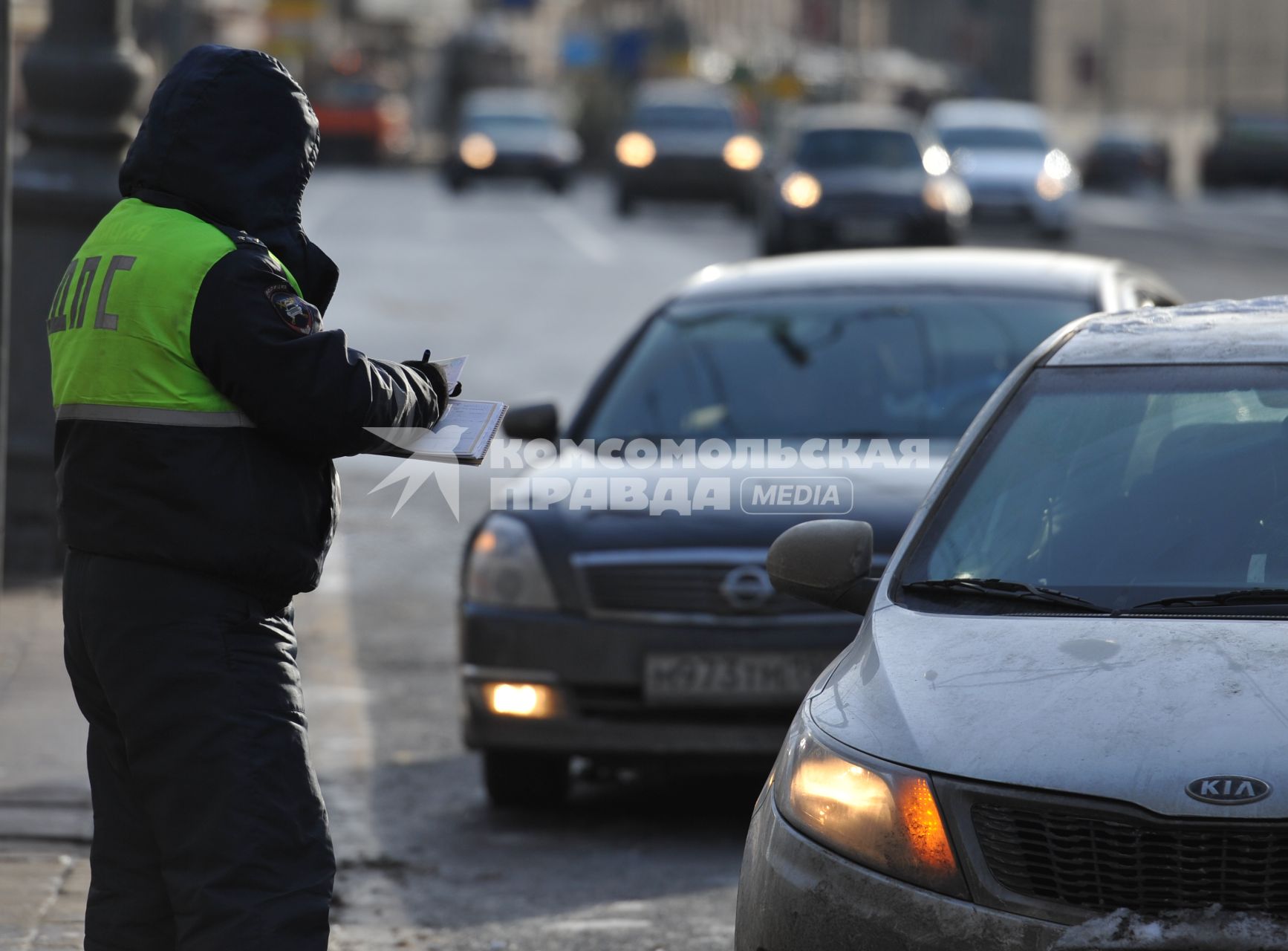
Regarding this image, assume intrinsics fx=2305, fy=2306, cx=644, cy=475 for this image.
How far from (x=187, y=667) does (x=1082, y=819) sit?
1372mm

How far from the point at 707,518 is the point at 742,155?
3181cm

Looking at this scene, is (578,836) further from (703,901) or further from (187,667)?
(187,667)

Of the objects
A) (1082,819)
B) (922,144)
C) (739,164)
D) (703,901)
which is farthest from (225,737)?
(739,164)

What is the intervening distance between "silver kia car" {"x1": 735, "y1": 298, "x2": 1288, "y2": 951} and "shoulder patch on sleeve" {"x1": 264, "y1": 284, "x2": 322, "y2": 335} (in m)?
1.05

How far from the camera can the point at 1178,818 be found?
3.27 meters

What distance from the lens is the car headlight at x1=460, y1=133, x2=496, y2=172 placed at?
4362 centimetres

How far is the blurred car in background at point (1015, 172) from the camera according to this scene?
104 feet

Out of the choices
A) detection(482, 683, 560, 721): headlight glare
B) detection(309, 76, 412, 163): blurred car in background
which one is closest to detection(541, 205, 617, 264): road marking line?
detection(309, 76, 412, 163): blurred car in background

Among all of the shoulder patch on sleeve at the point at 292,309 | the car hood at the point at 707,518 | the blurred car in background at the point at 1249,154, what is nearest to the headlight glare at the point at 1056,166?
the blurred car in background at the point at 1249,154

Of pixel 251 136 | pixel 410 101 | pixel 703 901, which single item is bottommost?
pixel 410 101

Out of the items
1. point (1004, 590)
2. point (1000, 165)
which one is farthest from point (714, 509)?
point (1000, 165)

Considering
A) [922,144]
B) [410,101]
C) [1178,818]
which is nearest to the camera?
[1178,818]

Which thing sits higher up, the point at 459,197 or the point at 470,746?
the point at 470,746

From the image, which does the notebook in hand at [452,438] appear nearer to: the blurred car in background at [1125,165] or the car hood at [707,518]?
the car hood at [707,518]
